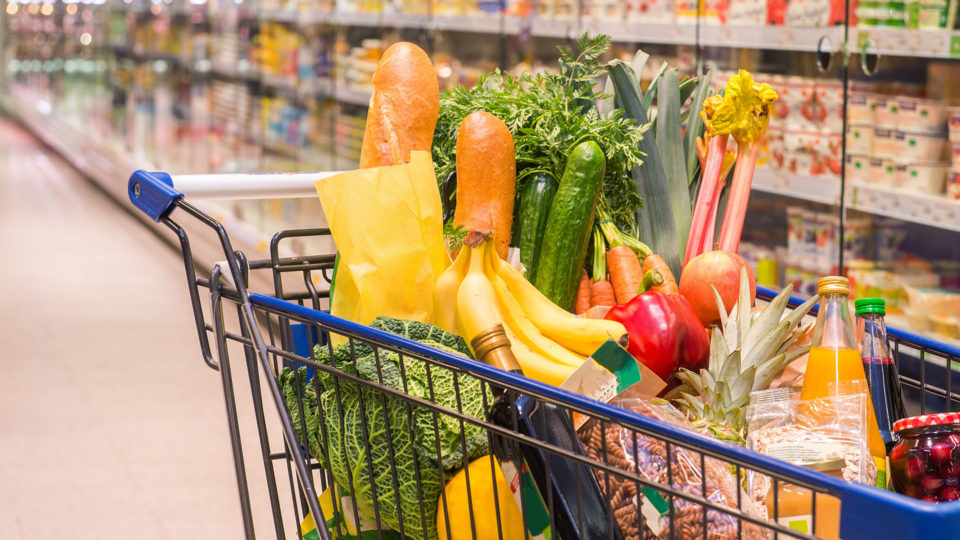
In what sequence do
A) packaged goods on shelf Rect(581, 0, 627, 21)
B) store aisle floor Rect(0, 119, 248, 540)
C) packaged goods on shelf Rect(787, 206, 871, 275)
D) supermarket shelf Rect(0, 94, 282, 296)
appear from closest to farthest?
store aisle floor Rect(0, 119, 248, 540)
packaged goods on shelf Rect(787, 206, 871, 275)
packaged goods on shelf Rect(581, 0, 627, 21)
supermarket shelf Rect(0, 94, 282, 296)

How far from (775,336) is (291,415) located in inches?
23.4

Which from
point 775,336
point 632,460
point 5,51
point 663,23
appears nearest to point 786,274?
point 663,23

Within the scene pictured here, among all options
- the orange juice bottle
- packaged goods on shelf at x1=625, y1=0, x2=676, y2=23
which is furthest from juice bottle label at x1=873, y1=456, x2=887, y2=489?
packaged goods on shelf at x1=625, y1=0, x2=676, y2=23

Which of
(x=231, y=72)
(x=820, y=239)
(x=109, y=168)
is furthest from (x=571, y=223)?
(x=109, y=168)

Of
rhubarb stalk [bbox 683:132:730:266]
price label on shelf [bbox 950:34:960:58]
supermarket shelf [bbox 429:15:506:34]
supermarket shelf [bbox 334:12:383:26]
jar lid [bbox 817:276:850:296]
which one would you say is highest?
supermarket shelf [bbox 334:12:383:26]

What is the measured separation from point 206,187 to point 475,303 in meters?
0.38

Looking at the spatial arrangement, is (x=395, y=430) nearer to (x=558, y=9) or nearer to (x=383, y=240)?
(x=383, y=240)

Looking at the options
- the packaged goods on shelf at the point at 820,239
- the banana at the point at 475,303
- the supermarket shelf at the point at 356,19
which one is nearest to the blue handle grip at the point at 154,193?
the banana at the point at 475,303

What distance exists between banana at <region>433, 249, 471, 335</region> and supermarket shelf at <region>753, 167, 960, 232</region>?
5.84 ft

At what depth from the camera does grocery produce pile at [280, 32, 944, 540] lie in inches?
45.1

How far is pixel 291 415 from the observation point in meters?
1.31

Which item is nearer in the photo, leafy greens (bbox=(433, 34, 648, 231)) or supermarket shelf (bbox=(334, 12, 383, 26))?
leafy greens (bbox=(433, 34, 648, 231))

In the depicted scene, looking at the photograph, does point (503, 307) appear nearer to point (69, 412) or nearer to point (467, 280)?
point (467, 280)

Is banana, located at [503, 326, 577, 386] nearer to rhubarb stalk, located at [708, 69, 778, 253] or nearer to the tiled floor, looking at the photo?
rhubarb stalk, located at [708, 69, 778, 253]
